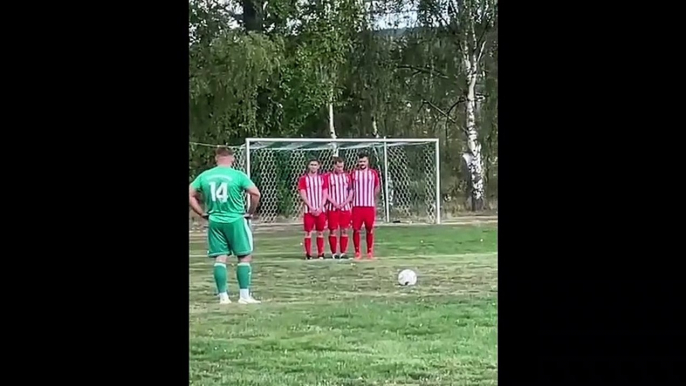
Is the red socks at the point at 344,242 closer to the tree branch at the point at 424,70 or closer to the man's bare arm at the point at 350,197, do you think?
the man's bare arm at the point at 350,197

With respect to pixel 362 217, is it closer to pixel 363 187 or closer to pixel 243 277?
pixel 363 187

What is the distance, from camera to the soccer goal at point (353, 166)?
663 cm

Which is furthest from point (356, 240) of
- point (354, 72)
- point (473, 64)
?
point (473, 64)

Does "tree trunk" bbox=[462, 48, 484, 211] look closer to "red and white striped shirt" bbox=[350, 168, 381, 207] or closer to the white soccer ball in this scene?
"red and white striped shirt" bbox=[350, 168, 381, 207]

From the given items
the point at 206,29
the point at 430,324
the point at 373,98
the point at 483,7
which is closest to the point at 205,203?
the point at 430,324

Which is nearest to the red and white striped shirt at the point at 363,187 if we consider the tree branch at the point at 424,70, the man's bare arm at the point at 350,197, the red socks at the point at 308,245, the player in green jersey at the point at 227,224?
the man's bare arm at the point at 350,197

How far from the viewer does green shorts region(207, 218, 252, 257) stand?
14.9 feet

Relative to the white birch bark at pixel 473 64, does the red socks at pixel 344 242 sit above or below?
below

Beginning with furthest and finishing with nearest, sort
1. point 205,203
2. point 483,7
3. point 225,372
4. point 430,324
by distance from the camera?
point 483,7 < point 205,203 < point 430,324 < point 225,372

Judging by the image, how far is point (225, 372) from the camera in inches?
127

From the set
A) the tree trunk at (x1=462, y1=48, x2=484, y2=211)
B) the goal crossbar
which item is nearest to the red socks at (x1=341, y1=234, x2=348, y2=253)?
the goal crossbar
